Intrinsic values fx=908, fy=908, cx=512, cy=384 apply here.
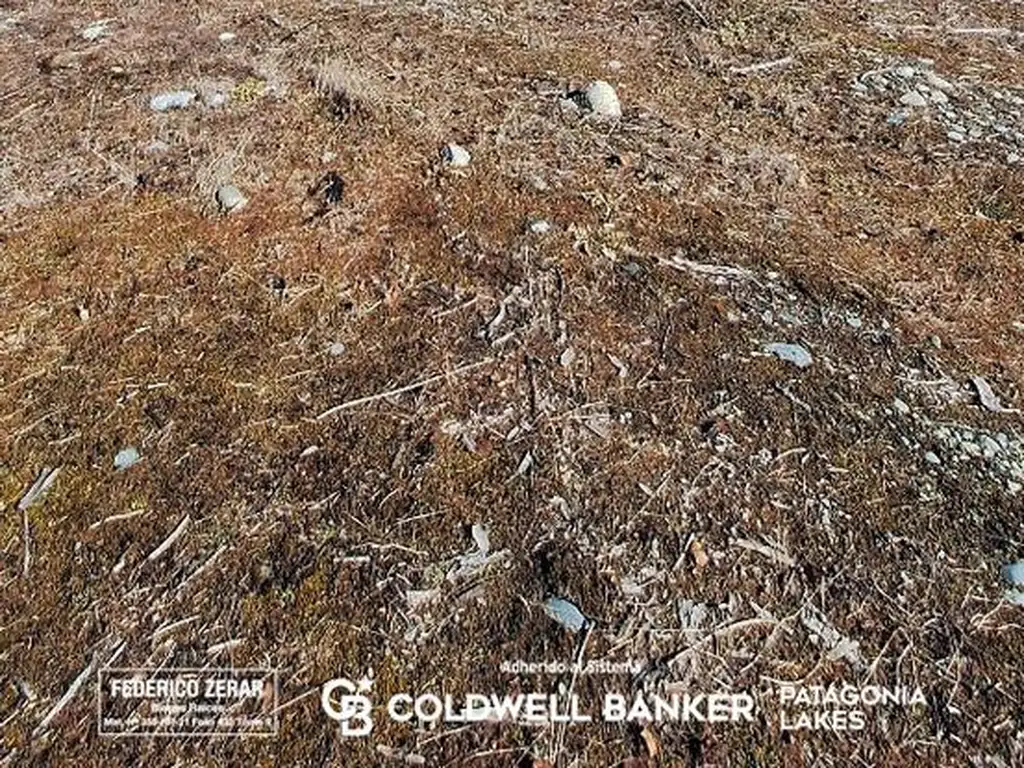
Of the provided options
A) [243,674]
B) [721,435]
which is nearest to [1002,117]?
[721,435]

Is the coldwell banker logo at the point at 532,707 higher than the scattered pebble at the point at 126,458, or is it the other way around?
the scattered pebble at the point at 126,458

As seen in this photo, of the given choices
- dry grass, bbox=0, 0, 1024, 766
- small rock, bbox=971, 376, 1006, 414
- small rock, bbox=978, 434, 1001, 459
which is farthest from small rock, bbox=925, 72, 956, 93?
small rock, bbox=978, 434, 1001, 459

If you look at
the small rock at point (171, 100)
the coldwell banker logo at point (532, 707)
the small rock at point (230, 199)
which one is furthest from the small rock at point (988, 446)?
the small rock at point (171, 100)

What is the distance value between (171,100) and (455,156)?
1.62m

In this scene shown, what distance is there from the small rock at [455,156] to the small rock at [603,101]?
0.85 m

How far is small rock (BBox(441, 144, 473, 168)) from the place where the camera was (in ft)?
14.5

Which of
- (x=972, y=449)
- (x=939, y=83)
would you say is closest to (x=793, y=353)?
(x=972, y=449)

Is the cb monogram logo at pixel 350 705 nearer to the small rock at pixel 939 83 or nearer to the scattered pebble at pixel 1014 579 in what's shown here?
the scattered pebble at pixel 1014 579

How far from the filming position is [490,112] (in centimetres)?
485

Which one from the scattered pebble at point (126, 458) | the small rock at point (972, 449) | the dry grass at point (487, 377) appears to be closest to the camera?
the dry grass at point (487, 377)

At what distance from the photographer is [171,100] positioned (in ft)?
15.8

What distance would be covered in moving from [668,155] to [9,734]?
3.71m

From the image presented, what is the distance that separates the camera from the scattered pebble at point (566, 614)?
8.89ft

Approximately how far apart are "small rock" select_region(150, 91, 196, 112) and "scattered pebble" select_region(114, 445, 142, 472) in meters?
2.35
